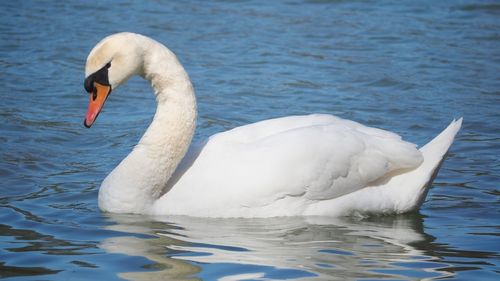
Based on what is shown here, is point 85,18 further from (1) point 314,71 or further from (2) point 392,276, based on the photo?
(2) point 392,276

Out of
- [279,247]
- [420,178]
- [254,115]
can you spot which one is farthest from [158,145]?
[254,115]

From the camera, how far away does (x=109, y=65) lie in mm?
7098

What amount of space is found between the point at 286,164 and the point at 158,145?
93 cm

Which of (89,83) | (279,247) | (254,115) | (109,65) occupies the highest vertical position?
(109,65)

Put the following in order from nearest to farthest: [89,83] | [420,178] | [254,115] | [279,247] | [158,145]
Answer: [279,247] < [89,83] < [158,145] < [420,178] < [254,115]

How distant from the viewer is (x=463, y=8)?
14992 millimetres

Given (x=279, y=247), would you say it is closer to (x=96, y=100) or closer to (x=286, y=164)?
(x=286, y=164)

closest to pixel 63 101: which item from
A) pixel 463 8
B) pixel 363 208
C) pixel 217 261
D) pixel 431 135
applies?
pixel 431 135

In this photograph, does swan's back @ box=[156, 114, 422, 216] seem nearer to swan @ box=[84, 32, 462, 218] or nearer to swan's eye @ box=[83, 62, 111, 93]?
swan @ box=[84, 32, 462, 218]

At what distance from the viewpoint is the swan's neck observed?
7254 millimetres

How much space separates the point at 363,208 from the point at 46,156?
3.00 m

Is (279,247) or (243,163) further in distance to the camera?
(243,163)

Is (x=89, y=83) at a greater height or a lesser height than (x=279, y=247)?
greater

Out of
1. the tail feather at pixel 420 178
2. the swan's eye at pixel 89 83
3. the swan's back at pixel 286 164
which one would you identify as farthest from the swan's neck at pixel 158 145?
the tail feather at pixel 420 178
